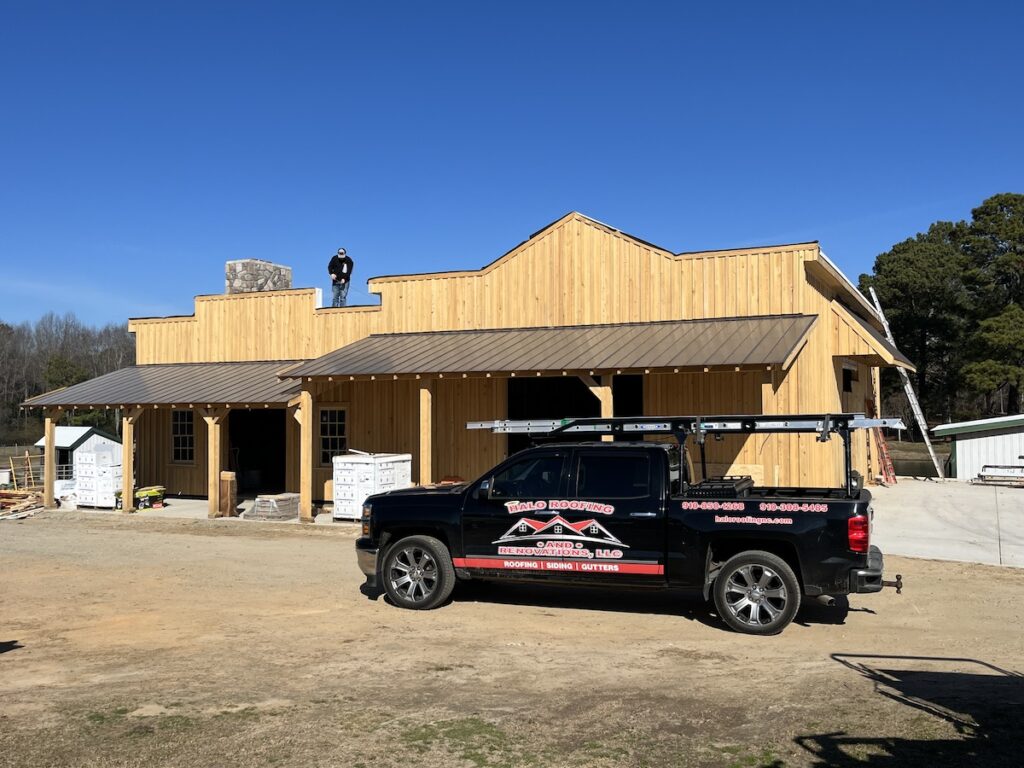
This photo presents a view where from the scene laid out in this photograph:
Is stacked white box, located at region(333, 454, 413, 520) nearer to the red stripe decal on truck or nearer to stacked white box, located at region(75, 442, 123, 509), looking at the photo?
stacked white box, located at region(75, 442, 123, 509)

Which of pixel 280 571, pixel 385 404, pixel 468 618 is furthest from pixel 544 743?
pixel 385 404

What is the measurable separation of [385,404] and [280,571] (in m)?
9.04

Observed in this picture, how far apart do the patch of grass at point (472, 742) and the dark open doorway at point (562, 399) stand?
13.5m

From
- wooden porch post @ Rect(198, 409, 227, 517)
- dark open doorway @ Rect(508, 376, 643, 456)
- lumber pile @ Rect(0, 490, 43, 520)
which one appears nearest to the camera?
dark open doorway @ Rect(508, 376, 643, 456)

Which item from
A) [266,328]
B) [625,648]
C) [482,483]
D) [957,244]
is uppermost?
[957,244]

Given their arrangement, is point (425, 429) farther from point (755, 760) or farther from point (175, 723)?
point (755, 760)

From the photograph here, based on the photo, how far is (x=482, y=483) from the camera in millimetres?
10008

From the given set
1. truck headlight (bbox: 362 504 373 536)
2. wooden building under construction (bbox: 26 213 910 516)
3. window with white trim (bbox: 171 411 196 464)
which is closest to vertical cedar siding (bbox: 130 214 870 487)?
wooden building under construction (bbox: 26 213 910 516)

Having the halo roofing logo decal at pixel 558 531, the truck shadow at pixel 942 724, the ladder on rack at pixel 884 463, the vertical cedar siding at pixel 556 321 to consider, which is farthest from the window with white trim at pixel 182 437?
the truck shadow at pixel 942 724

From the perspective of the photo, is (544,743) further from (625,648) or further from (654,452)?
(654,452)

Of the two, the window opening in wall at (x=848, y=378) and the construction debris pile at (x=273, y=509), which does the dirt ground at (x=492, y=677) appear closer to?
the construction debris pile at (x=273, y=509)

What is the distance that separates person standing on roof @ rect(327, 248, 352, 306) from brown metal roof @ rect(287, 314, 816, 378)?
3162 mm

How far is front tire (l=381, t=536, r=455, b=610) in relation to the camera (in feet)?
32.7

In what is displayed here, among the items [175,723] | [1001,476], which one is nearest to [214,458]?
[175,723]
